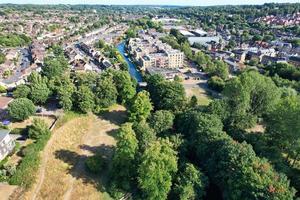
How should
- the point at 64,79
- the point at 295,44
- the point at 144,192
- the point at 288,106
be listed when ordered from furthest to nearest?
1. the point at 295,44
2. the point at 64,79
3. the point at 288,106
4. the point at 144,192

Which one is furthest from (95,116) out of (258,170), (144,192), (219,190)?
(258,170)

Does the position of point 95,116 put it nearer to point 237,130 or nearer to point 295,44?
point 237,130

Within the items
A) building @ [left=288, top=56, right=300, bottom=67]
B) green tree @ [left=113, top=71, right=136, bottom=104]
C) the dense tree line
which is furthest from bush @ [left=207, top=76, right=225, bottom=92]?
building @ [left=288, top=56, right=300, bottom=67]

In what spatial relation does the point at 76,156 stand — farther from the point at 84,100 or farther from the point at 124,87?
the point at 124,87

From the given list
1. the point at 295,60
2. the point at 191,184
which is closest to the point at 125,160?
the point at 191,184

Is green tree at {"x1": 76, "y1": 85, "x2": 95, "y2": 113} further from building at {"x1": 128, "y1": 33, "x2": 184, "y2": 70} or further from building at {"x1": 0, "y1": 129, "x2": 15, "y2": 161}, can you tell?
building at {"x1": 128, "y1": 33, "x2": 184, "y2": 70}

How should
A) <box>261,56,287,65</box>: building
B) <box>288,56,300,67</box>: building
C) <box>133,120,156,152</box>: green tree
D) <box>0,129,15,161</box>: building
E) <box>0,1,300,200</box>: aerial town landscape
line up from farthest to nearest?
<box>261,56,287,65</box>: building, <box>288,56,300,67</box>: building, <box>0,129,15,161</box>: building, <box>133,120,156,152</box>: green tree, <box>0,1,300,200</box>: aerial town landscape
